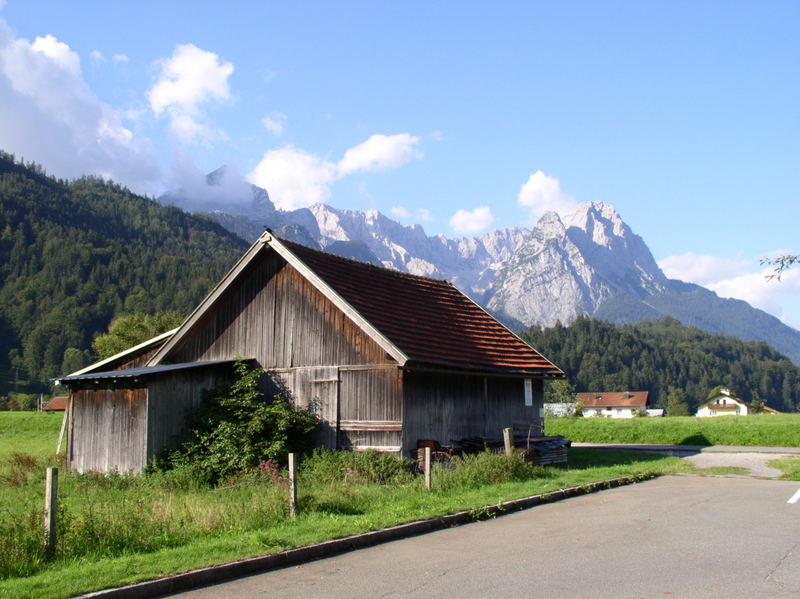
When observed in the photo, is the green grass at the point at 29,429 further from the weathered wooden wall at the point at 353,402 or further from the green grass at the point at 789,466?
the green grass at the point at 789,466

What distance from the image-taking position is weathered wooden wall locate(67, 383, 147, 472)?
1917cm

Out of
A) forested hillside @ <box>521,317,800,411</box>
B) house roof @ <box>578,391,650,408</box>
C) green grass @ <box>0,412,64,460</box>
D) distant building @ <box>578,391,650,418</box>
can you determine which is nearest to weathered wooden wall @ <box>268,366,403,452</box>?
green grass @ <box>0,412,64,460</box>

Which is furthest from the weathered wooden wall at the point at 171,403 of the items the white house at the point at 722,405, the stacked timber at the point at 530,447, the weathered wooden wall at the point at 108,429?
the white house at the point at 722,405

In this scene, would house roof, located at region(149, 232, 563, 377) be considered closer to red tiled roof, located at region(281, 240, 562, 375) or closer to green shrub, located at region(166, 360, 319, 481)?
red tiled roof, located at region(281, 240, 562, 375)

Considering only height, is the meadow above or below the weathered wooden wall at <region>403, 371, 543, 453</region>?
below

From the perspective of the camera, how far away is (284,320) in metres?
21.6

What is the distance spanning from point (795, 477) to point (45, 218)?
667ft

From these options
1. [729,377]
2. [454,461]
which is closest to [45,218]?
[729,377]

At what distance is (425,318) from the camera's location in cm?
2320

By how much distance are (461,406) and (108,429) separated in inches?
396

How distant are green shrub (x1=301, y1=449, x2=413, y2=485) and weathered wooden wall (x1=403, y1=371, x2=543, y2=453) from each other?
0.75m

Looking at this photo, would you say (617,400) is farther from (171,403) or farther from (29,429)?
(171,403)

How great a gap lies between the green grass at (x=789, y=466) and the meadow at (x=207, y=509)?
3.29 metres

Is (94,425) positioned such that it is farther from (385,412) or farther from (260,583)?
(260,583)
